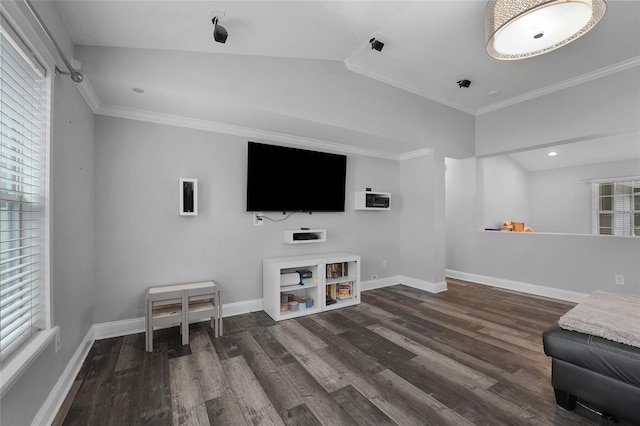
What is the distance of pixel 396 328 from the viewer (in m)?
2.96

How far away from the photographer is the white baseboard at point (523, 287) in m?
3.87

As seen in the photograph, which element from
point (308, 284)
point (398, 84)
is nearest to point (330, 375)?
point (308, 284)

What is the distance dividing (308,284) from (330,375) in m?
1.41

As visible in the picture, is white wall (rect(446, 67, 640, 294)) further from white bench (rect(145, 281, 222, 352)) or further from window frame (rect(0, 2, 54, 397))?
window frame (rect(0, 2, 54, 397))

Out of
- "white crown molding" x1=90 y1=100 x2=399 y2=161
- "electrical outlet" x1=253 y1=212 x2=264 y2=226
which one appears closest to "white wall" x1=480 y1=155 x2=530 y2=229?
"white crown molding" x1=90 y1=100 x2=399 y2=161

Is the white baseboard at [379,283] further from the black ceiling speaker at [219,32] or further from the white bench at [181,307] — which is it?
the black ceiling speaker at [219,32]

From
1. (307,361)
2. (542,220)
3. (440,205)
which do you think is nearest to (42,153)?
(307,361)

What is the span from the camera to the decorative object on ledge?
2.93 meters

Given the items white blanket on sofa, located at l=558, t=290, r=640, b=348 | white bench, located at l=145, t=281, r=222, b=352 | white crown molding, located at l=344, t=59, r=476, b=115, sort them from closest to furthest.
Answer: white blanket on sofa, located at l=558, t=290, r=640, b=348
white bench, located at l=145, t=281, r=222, b=352
white crown molding, located at l=344, t=59, r=476, b=115

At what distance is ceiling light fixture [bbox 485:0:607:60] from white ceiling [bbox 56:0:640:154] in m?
→ 0.48

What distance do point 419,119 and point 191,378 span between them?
4029 mm

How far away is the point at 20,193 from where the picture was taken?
1.47 m

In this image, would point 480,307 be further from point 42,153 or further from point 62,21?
point 62,21

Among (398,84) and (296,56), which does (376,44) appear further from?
(398,84)
